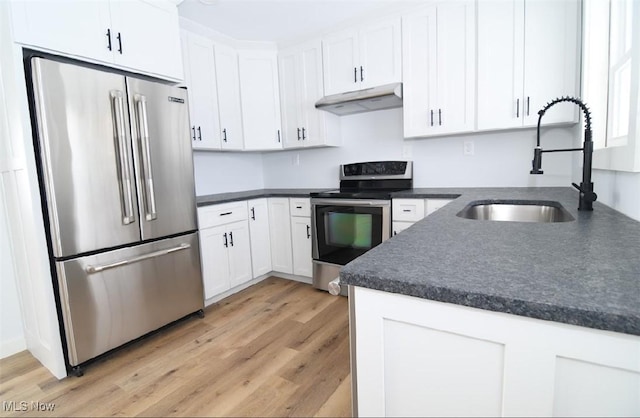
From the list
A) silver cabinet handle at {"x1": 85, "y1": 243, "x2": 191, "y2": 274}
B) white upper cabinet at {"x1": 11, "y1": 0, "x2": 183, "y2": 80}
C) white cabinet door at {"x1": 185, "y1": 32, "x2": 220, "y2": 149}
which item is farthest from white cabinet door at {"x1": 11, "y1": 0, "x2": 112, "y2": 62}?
silver cabinet handle at {"x1": 85, "y1": 243, "x2": 191, "y2": 274}

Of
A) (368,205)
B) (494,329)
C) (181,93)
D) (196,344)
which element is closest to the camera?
(494,329)

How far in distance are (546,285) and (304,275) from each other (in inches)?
106

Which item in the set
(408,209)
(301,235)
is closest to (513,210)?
(408,209)

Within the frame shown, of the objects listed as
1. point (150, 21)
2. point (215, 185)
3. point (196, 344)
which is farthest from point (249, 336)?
point (150, 21)

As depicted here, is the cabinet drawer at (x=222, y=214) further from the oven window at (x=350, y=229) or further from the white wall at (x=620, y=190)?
the white wall at (x=620, y=190)

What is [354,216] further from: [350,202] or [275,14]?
[275,14]

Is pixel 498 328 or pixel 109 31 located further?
pixel 109 31

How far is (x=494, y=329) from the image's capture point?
0.57m

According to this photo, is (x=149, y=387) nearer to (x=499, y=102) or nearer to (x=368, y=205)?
(x=368, y=205)

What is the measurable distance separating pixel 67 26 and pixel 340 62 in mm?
1982

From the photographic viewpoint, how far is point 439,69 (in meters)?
2.52

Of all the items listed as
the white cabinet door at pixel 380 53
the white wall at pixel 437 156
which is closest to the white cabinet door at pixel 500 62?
the white wall at pixel 437 156

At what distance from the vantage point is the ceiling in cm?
250

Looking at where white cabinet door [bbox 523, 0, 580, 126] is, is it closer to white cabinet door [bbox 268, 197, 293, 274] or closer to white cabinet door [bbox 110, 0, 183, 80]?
white cabinet door [bbox 268, 197, 293, 274]
